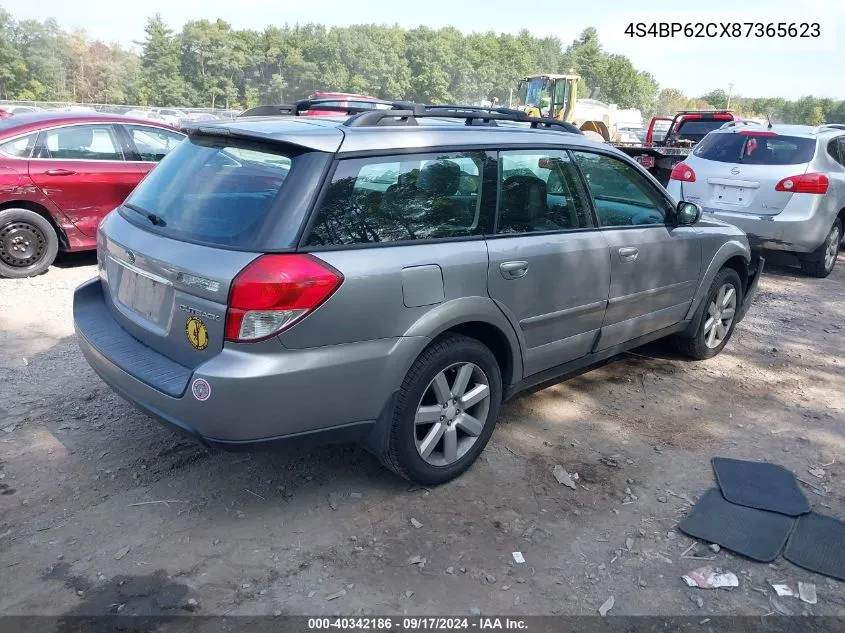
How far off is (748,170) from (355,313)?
687cm

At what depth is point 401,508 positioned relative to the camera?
132 inches

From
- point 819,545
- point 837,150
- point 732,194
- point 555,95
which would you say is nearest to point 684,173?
point 732,194

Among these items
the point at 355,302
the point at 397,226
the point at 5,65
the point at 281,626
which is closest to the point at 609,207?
the point at 397,226

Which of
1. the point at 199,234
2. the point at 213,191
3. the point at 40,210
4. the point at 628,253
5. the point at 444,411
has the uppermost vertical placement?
the point at 213,191

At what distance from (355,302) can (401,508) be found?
1085 millimetres

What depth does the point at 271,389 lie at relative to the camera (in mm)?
2781

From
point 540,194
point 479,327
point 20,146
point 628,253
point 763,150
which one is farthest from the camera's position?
point 763,150

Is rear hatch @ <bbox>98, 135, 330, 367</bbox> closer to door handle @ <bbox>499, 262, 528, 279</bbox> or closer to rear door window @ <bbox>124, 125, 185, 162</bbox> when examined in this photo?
door handle @ <bbox>499, 262, 528, 279</bbox>

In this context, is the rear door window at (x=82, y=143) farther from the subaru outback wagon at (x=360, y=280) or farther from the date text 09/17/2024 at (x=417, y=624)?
the date text 09/17/2024 at (x=417, y=624)

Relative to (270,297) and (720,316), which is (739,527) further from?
(720,316)

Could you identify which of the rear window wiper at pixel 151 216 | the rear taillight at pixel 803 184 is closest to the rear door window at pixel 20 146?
the rear window wiper at pixel 151 216

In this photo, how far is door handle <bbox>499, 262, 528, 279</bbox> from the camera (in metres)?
3.51

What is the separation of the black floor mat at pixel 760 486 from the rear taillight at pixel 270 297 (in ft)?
7.79

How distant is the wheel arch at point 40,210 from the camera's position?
6926 mm
